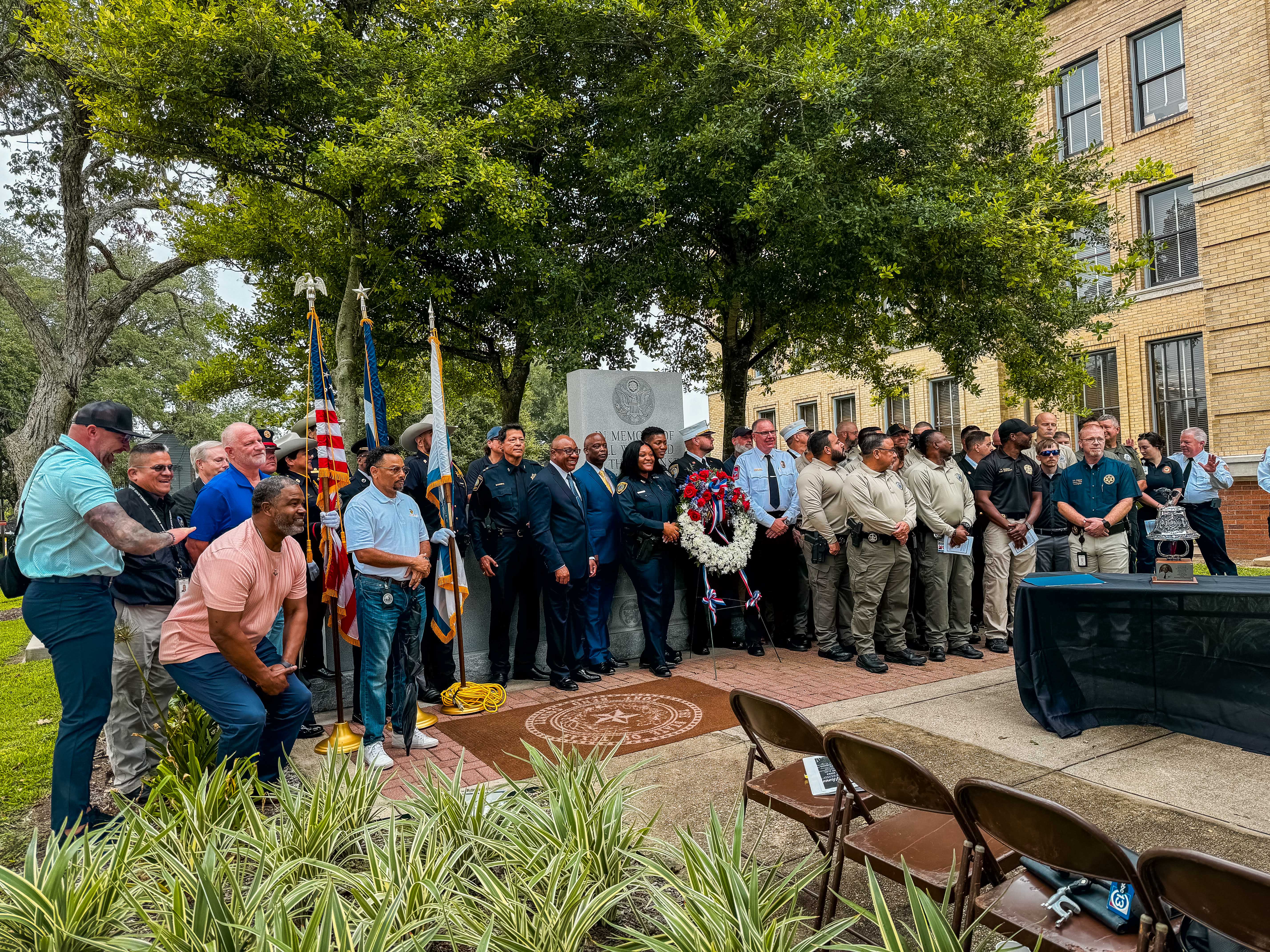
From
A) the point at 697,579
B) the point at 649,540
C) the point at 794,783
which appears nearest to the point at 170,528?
the point at 649,540

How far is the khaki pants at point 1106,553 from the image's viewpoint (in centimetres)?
768

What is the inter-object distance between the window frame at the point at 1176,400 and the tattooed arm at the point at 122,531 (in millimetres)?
18563

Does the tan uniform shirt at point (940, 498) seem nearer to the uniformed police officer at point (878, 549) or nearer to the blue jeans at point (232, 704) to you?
the uniformed police officer at point (878, 549)

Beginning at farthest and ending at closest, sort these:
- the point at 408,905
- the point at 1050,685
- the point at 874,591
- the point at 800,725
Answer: the point at 874,591 < the point at 1050,685 < the point at 800,725 < the point at 408,905

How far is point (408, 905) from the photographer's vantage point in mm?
2762

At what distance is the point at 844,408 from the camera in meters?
27.6

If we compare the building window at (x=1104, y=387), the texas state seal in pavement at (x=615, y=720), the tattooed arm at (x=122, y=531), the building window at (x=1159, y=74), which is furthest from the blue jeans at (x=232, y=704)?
the building window at (x=1159, y=74)

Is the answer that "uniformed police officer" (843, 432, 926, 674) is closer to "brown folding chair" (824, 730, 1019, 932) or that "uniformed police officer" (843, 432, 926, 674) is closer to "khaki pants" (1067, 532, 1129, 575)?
"khaki pants" (1067, 532, 1129, 575)

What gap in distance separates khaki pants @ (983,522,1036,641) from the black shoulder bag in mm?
7543

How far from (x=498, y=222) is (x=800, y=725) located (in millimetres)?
9193

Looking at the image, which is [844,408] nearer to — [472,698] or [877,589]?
[877,589]

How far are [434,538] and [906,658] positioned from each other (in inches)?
172

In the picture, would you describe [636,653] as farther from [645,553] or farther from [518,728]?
[518,728]

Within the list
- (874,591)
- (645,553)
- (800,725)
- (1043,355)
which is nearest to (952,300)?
(1043,355)
